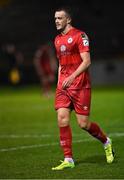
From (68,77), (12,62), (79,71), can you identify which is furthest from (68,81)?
(12,62)

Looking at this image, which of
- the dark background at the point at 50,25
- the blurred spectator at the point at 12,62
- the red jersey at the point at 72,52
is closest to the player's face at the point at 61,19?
the red jersey at the point at 72,52

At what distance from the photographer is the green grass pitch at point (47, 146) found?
31.5 feet

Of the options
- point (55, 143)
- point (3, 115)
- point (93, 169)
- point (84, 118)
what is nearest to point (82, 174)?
point (93, 169)

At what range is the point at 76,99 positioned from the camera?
10.3 meters

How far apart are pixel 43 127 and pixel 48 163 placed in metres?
5.85

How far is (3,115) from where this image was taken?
66.8 ft

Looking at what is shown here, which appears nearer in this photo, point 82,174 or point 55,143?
point 82,174

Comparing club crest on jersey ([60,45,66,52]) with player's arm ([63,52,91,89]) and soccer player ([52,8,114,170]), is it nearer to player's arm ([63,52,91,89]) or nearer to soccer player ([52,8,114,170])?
soccer player ([52,8,114,170])

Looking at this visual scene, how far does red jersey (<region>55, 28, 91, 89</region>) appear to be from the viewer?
10.2 m

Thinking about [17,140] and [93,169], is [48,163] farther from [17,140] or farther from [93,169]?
[17,140]

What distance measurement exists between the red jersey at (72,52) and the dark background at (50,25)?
26.7 metres

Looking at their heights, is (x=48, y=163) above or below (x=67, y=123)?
below

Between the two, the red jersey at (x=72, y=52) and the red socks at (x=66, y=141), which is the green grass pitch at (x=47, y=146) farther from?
the red jersey at (x=72, y=52)

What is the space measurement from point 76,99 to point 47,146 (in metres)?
2.68
